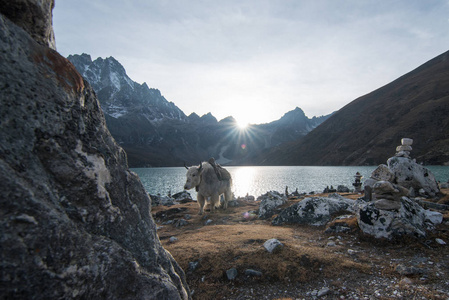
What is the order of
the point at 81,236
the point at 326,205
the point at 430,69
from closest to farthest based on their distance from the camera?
the point at 81,236, the point at 326,205, the point at 430,69

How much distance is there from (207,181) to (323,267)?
29.9ft

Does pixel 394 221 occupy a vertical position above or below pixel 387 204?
below

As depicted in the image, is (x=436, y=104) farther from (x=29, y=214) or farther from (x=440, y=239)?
(x=29, y=214)

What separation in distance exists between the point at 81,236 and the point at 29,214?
0.50 metres

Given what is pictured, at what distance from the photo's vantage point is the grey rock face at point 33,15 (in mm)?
2162

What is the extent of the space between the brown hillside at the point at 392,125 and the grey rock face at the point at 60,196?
13478 centimetres

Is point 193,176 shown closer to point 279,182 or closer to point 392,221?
point 392,221

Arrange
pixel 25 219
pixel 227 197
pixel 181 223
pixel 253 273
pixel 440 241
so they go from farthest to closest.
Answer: pixel 227 197 → pixel 181 223 → pixel 440 241 → pixel 253 273 → pixel 25 219

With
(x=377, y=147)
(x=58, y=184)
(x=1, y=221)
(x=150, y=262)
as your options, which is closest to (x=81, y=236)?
(x=58, y=184)

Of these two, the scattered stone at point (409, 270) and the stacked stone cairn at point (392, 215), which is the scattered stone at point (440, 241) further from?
the scattered stone at point (409, 270)

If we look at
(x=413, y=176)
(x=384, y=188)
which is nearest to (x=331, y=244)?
(x=384, y=188)

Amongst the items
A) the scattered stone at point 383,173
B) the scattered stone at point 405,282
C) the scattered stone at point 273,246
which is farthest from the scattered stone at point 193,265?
the scattered stone at point 383,173

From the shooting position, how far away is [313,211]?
10.3 metres

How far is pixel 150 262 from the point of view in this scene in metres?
2.66
